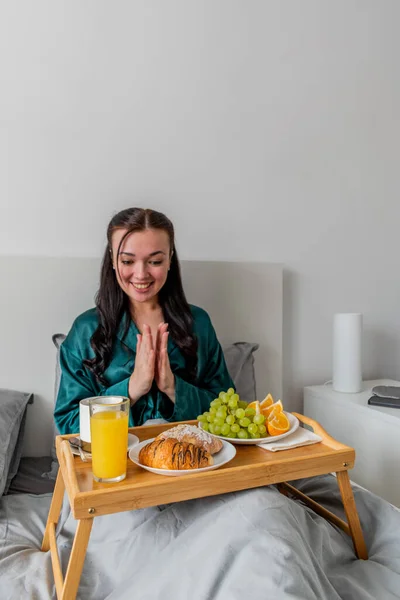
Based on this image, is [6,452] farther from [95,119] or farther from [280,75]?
[280,75]

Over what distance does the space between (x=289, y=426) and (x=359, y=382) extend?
0.81 meters

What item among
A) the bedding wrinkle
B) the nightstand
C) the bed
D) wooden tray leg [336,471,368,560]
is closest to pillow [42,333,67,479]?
the bed

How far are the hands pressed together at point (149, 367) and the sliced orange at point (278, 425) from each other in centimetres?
31

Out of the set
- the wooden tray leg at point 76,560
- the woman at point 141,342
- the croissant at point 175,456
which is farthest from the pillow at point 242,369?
the wooden tray leg at point 76,560

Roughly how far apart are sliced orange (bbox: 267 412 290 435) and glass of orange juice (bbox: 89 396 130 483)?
0.32 metres

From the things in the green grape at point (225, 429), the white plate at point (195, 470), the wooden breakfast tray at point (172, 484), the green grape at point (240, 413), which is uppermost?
the green grape at point (240, 413)

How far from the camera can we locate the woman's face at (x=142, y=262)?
4.42 feet

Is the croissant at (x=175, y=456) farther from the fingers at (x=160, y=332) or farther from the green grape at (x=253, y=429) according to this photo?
the fingers at (x=160, y=332)

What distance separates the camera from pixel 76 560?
818 mm

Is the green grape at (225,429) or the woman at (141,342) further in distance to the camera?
the woman at (141,342)

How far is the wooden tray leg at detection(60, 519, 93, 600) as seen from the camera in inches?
32.0

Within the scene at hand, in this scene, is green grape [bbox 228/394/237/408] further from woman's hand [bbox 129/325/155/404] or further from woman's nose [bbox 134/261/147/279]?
woman's nose [bbox 134/261/147/279]

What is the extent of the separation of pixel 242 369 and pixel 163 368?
0.47 metres

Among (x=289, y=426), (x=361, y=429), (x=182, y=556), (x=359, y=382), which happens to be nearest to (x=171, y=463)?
(x=182, y=556)
